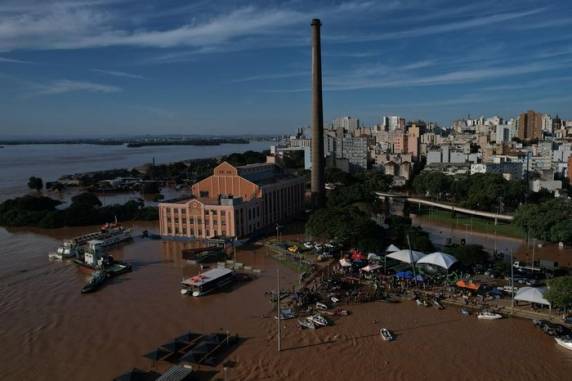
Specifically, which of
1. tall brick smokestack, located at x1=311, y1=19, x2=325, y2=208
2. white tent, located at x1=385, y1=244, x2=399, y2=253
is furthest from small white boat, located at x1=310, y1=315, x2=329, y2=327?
tall brick smokestack, located at x1=311, y1=19, x2=325, y2=208

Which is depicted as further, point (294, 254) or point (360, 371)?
point (294, 254)

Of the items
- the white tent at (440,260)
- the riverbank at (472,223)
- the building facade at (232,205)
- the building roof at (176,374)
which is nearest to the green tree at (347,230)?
the white tent at (440,260)

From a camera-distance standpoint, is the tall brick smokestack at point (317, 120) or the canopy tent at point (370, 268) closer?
the canopy tent at point (370, 268)

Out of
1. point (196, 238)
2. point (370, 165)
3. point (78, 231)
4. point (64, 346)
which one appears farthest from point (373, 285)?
point (370, 165)

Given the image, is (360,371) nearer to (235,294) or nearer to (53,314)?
(235,294)

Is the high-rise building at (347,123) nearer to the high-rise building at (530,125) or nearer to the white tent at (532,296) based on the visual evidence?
the high-rise building at (530,125)
